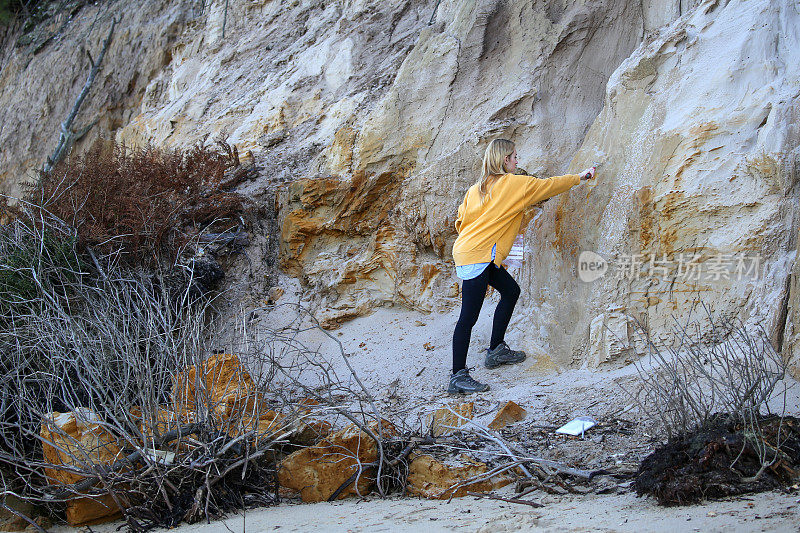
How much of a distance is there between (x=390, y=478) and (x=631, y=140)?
2477 mm

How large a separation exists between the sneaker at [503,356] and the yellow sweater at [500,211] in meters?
0.59

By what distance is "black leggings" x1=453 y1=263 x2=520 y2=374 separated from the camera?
4254 millimetres

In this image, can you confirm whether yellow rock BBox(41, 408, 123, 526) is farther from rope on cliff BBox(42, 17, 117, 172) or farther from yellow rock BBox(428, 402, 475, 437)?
rope on cliff BBox(42, 17, 117, 172)

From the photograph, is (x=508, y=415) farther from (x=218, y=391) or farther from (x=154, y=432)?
(x=154, y=432)

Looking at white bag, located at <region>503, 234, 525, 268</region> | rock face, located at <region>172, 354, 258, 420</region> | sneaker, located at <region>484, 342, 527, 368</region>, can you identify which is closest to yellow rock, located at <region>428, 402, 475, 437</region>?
sneaker, located at <region>484, 342, 527, 368</region>

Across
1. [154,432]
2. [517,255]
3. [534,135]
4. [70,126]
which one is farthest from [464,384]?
[70,126]

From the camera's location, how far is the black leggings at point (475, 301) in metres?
4.25

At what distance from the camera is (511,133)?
5.36 meters

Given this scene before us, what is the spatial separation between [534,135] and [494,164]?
1155 millimetres

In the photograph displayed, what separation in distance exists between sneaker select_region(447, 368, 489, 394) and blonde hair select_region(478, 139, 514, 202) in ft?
3.57

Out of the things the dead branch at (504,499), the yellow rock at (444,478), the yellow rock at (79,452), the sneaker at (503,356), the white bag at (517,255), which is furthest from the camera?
the white bag at (517,255)

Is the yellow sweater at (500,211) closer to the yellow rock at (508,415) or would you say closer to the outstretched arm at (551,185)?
the outstretched arm at (551,185)

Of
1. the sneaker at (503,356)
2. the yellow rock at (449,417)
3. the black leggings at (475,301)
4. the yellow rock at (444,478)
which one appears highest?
the black leggings at (475,301)

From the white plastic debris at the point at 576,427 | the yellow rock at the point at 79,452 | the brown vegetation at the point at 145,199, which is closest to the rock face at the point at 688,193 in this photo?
the white plastic debris at the point at 576,427
